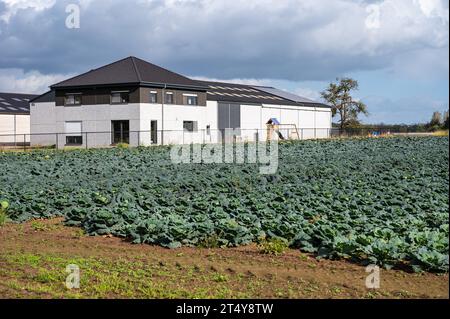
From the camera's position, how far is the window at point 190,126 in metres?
50.0

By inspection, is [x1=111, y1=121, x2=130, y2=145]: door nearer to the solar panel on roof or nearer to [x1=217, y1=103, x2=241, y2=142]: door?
[x1=217, y1=103, x2=241, y2=142]: door

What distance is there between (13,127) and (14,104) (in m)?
5.02

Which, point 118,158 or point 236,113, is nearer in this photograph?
point 118,158

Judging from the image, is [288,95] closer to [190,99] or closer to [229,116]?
[229,116]

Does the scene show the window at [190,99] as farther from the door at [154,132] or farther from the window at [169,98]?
the door at [154,132]

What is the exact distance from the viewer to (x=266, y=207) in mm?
11844

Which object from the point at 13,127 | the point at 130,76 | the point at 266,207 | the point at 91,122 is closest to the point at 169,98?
the point at 130,76

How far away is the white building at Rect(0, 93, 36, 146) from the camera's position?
186 feet

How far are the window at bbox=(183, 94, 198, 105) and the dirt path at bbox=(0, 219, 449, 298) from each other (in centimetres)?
4093

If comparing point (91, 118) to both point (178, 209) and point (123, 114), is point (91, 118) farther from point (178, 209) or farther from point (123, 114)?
point (178, 209)

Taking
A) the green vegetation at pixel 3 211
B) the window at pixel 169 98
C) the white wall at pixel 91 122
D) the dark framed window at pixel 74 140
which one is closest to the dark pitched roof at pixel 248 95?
the window at pixel 169 98
